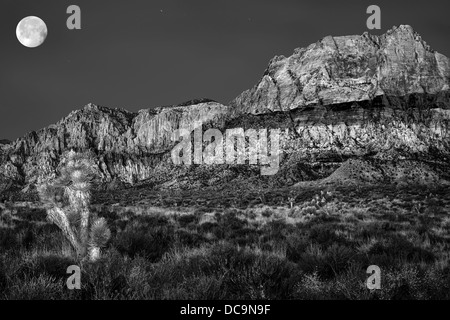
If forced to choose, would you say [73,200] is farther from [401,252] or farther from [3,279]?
[401,252]

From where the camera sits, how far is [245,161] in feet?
405

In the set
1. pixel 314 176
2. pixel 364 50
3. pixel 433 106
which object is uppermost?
pixel 364 50

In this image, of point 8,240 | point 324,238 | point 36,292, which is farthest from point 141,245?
point 324,238

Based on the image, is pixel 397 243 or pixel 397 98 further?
pixel 397 98

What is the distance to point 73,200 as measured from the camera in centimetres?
764

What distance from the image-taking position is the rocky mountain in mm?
96438

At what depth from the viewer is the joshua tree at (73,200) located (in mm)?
7340

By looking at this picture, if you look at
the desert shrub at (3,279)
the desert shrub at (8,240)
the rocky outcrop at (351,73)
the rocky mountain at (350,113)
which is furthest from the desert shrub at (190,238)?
the rocky outcrop at (351,73)

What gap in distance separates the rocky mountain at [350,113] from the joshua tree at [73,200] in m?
79.1
